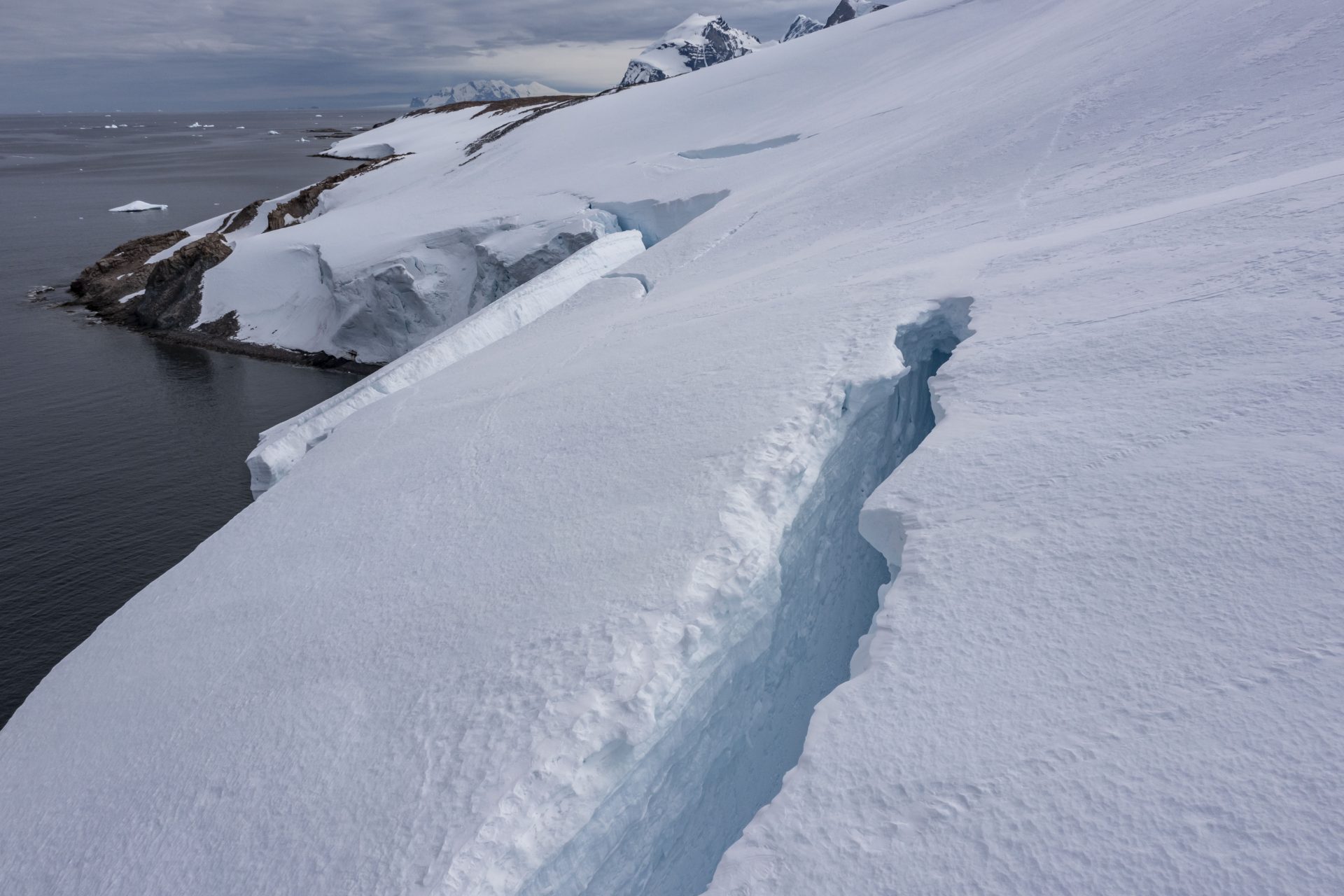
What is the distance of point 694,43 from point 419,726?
4570 inches

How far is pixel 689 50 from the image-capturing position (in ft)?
331

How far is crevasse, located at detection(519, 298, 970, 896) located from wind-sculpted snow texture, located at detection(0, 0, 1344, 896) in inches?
1.2

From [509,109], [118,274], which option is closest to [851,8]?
[509,109]

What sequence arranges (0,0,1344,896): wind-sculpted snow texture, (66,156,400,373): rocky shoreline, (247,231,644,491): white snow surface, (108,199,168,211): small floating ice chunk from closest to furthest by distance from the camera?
(0,0,1344,896): wind-sculpted snow texture < (247,231,644,491): white snow surface < (66,156,400,373): rocky shoreline < (108,199,168,211): small floating ice chunk

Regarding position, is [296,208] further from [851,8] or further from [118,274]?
[851,8]

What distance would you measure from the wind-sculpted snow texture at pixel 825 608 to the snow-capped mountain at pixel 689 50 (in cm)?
8870

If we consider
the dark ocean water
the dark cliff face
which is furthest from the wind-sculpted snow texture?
the dark cliff face

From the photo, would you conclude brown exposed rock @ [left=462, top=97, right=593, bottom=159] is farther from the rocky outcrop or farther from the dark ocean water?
the dark ocean water

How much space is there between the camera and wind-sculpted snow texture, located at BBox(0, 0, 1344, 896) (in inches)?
123

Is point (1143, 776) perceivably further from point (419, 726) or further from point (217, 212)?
point (217, 212)

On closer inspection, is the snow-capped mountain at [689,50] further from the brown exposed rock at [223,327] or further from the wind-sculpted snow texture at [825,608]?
the wind-sculpted snow texture at [825,608]

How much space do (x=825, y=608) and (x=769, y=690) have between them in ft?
3.28

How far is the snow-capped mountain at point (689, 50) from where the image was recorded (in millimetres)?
89625

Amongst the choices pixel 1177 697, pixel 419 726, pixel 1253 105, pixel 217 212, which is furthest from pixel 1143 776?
pixel 217 212
